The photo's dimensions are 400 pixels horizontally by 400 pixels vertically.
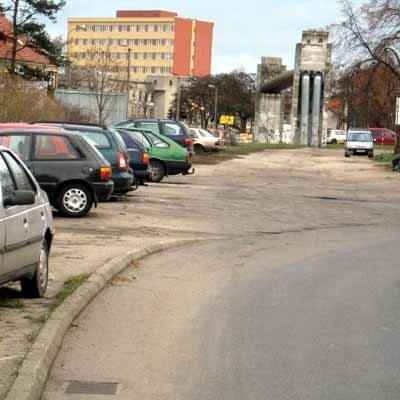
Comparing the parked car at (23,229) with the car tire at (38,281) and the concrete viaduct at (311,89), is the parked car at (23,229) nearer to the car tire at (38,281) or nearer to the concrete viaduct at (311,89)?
the car tire at (38,281)

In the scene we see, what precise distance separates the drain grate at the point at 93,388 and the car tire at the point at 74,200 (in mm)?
10625

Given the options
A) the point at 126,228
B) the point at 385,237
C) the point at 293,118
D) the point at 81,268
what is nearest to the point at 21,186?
the point at 81,268

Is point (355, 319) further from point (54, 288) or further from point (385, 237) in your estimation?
point (385, 237)

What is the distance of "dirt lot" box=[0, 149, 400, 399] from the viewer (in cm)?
848

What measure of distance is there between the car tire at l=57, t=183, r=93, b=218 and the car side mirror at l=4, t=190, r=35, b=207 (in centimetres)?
872

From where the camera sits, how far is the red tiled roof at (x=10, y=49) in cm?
5925

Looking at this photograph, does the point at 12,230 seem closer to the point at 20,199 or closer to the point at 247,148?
the point at 20,199

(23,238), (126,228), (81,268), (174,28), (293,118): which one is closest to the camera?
(23,238)

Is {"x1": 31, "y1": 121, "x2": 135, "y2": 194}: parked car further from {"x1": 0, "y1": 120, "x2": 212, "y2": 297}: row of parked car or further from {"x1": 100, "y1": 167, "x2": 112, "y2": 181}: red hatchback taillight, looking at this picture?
{"x1": 100, "y1": 167, "x2": 112, "y2": 181}: red hatchback taillight

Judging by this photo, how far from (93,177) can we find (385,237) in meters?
5.29

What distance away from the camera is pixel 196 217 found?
18.8m

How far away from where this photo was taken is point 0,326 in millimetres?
7637

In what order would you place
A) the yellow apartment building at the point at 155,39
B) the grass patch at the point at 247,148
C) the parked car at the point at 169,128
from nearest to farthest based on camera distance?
the parked car at the point at 169,128 < the grass patch at the point at 247,148 < the yellow apartment building at the point at 155,39

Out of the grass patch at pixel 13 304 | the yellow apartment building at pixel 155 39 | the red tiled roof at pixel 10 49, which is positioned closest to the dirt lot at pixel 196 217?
the grass patch at pixel 13 304
